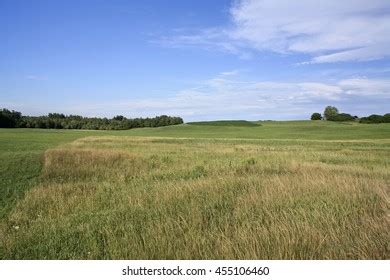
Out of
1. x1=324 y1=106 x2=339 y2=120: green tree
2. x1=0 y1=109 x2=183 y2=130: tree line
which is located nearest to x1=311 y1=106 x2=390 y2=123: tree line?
x1=324 y1=106 x2=339 y2=120: green tree

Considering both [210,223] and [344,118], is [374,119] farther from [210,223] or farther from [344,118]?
[210,223]

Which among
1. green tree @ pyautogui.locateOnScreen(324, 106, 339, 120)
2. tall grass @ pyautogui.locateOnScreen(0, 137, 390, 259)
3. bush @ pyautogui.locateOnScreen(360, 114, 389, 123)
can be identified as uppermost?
green tree @ pyautogui.locateOnScreen(324, 106, 339, 120)

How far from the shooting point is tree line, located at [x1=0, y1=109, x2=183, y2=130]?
383 ft

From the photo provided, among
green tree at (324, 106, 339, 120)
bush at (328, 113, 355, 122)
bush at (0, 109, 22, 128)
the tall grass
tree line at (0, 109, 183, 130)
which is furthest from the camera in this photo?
green tree at (324, 106, 339, 120)

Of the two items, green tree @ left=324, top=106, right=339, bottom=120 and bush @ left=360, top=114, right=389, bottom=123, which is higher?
green tree @ left=324, top=106, right=339, bottom=120

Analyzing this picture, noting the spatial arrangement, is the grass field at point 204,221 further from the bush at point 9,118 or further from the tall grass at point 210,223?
the bush at point 9,118

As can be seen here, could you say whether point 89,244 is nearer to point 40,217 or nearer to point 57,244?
point 57,244

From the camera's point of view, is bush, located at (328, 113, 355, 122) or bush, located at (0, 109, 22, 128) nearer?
bush, located at (0, 109, 22, 128)

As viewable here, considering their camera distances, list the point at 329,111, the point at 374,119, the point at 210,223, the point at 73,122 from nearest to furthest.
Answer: the point at 210,223, the point at 374,119, the point at 73,122, the point at 329,111

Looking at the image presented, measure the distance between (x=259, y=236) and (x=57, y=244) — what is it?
406 cm

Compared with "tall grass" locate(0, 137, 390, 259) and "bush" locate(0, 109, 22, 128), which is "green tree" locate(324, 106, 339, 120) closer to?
"bush" locate(0, 109, 22, 128)

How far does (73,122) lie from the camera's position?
138750mm

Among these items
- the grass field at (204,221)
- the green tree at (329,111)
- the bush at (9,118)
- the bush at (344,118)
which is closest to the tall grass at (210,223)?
the grass field at (204,221)

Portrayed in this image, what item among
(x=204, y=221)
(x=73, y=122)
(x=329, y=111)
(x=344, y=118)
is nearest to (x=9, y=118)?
(x=73, y=122)
